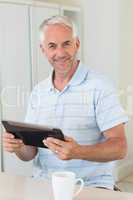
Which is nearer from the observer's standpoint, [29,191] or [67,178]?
[67,178]

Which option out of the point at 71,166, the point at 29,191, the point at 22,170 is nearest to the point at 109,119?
the point at 71,166

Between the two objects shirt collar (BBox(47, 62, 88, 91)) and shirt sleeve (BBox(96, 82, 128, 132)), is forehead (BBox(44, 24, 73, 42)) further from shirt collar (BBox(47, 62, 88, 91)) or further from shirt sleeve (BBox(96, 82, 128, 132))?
shirt sleeve (BBox(96, 82, 128, 132))

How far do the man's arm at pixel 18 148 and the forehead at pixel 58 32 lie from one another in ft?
1.50

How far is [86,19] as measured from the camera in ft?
13.5

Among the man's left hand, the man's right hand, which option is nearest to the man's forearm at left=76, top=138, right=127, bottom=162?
the man's left hand

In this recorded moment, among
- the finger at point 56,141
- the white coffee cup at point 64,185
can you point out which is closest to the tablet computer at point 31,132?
the finger at point 56,141

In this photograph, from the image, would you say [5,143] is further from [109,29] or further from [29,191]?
[109,29]

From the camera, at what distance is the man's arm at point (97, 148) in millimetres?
1463

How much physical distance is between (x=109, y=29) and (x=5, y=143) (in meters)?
2.55

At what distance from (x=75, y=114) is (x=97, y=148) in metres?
0.23

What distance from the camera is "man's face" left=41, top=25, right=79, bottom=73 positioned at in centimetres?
175

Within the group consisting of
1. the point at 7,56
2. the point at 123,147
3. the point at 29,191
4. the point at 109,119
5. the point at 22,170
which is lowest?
the point at 22,170

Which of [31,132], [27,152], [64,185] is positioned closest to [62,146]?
[31,132]

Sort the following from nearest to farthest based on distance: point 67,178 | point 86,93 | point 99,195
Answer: point 67,178 < point 99,195 < point 86,93
